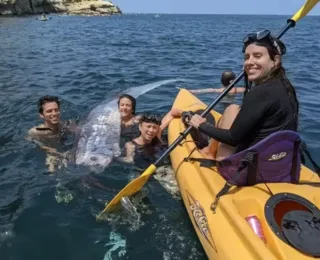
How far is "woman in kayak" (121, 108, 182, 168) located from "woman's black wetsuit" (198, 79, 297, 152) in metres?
2.38

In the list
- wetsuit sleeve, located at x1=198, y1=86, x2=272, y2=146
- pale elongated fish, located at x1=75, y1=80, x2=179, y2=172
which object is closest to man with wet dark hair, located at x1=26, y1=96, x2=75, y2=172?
pale elongated fish, located at x1=75, y1=80, x2=179, y2=172

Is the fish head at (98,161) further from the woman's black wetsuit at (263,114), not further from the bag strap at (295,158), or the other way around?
the bag strap at (295,158)

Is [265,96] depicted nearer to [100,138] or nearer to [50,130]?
[100,138]

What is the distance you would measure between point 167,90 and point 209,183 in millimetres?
7581

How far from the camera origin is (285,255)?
3.20 metres

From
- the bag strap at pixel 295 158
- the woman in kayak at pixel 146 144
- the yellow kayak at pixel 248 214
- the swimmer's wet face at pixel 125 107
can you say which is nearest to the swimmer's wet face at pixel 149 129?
the woman in kayak at pixel 146 144

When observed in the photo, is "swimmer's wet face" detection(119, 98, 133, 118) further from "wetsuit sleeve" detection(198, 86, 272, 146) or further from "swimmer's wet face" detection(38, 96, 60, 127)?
"wetsuit sleeve" detection(198, 86, 272, 146)

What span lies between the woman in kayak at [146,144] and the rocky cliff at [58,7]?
238 ft

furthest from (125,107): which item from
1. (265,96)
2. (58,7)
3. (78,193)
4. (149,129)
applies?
(58,7)

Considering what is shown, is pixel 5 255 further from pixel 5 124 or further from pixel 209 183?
pixel 5 124

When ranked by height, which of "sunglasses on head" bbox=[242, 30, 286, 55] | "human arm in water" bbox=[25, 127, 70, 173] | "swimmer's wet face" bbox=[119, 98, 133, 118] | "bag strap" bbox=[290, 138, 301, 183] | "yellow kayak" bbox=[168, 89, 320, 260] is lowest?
"human arm in water" bbox=[25, 127, 70, 173]

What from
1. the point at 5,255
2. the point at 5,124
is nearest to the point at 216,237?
the point at 5,255

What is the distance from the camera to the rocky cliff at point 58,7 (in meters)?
72.8

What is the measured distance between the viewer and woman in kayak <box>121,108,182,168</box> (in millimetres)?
6328
